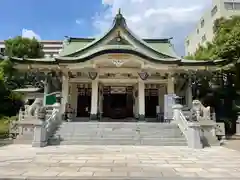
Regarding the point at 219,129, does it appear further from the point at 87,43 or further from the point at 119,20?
the point at 87,43

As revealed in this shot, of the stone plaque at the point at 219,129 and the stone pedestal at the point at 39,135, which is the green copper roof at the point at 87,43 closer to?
the stone plaque at the point at 219,129

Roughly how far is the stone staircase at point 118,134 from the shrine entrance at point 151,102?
19.4 feet

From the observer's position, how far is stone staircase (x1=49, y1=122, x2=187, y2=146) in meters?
12.7

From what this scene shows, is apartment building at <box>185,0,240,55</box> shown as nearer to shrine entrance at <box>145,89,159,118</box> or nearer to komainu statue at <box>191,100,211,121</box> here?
shrine entrance at <box>145,89,159,118</box>

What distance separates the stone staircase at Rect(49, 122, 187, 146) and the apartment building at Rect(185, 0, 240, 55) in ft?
104

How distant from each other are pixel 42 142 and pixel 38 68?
→ 9.11 m

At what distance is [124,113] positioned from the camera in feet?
69.1

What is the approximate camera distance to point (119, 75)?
20281 millimetres

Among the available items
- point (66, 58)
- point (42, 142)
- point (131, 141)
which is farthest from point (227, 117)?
point (42, 142)

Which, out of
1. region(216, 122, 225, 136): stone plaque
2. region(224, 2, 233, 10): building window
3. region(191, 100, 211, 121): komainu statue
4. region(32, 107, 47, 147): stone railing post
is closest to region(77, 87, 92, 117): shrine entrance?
region(32, 107, 47, 147): stone railing post

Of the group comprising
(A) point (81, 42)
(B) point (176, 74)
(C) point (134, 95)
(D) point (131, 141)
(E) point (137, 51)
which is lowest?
(D) point (131, 141)

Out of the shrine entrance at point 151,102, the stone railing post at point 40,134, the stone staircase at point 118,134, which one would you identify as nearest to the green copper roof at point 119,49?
the shrine entrance at point 151,102

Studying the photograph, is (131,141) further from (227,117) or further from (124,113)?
(227,117)

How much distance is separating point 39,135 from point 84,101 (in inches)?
361
